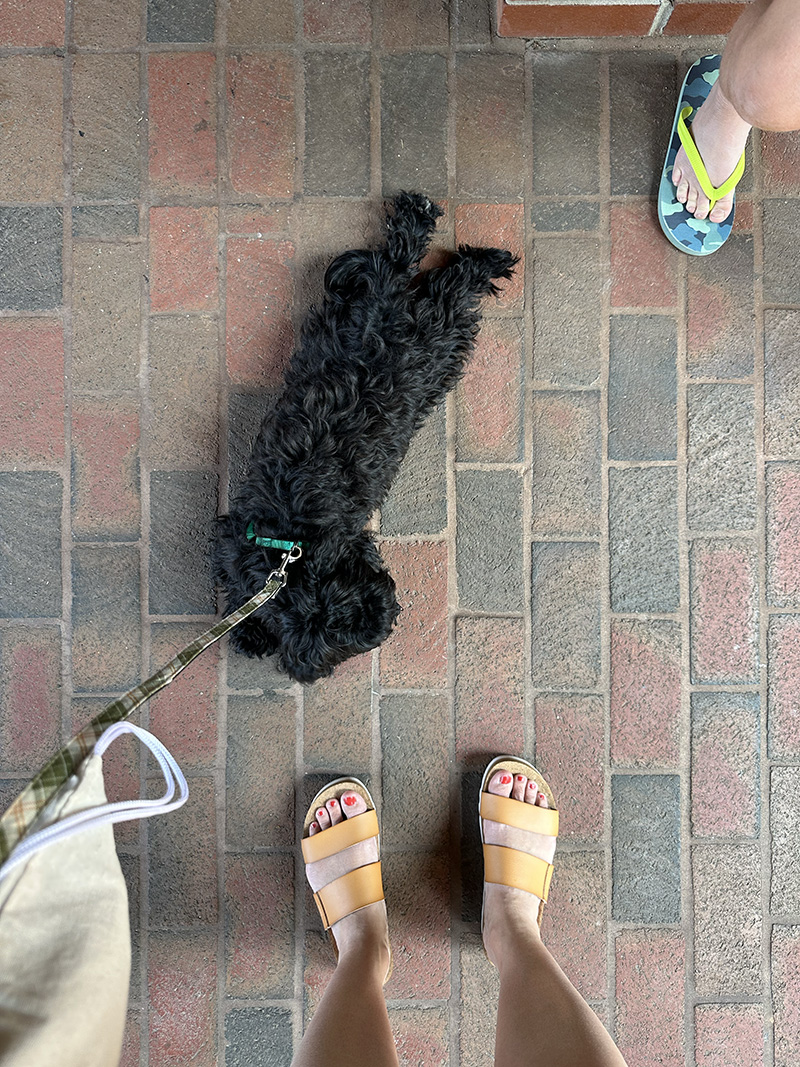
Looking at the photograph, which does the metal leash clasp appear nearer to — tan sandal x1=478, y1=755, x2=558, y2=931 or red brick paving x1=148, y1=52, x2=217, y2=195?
tan sandal x1=478, y1=755, x2=558, y2=931

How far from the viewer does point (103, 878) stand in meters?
1.31

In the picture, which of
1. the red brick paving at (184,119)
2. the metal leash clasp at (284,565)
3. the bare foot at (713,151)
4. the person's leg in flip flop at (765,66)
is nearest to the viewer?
the person's leg in flip flop at (765,66)

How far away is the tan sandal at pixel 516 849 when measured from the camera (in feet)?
6.95

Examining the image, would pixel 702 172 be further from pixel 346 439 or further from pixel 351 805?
pixel 351 805

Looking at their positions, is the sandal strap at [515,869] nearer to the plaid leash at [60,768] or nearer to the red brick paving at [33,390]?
the plaid leash at [60,768]

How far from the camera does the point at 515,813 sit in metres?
2.12

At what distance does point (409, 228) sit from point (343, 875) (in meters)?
1.81

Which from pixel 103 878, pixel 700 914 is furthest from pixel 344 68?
pixel 700 914

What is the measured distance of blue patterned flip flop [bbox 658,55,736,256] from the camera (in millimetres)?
2176

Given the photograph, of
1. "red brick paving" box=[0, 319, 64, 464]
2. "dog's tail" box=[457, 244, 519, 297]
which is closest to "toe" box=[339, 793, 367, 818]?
"red brick paving" box=[0, 319, 64, 464]

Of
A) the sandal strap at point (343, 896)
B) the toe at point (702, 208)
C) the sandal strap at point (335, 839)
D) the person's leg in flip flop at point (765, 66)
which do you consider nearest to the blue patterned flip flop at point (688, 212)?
the toe at point (702, 208)

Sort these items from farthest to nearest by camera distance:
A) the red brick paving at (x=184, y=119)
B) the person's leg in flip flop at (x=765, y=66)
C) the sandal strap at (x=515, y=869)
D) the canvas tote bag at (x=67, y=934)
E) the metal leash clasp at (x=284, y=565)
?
the red brick paving at (x=184, y=119)
the sandal strap at (x=515, y=869)
the metal leash clasp at (x=284, y=565)
the person's leg in flip flop at (x=765, y=66)
the canvas tote bag at (x=67, y=934)

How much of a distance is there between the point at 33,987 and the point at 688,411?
2.06 meters

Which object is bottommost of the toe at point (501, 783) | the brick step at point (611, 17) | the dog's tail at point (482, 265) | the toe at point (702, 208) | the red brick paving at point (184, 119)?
the toe at point (501, 783)
